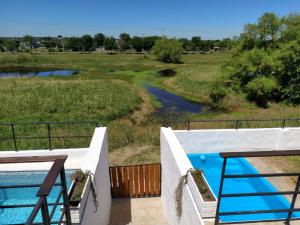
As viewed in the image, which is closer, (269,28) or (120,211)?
(120,211)

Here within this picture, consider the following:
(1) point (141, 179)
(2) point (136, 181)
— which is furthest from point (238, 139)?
(2) point (136, 181)

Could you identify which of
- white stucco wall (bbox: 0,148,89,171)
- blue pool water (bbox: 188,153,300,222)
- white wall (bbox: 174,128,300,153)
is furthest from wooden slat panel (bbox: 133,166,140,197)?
blue pool water (bbox: 188,153,300,222)

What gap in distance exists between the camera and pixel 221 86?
2614 centimetres

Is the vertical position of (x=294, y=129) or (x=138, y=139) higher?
(x=294, y=129)

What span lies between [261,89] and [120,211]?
19.7m

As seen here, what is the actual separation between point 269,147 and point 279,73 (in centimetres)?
1630

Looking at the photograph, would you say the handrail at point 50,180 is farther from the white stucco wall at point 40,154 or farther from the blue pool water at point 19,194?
the white stucco wall at point 40,154

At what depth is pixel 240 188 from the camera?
8.64 metres

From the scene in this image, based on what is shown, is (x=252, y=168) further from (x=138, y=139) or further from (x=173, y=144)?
(x=138, y=139)

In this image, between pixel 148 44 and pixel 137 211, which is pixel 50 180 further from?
pixel 148 44

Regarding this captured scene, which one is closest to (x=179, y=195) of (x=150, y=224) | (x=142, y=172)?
(x=150, y=224)

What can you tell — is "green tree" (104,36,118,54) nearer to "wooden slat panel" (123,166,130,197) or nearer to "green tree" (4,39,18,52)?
"green tree" (4,39,18,52)

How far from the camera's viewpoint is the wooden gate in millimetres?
8523

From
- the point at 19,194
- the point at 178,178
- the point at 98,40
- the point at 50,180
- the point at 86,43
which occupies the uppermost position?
the point at 98,40
